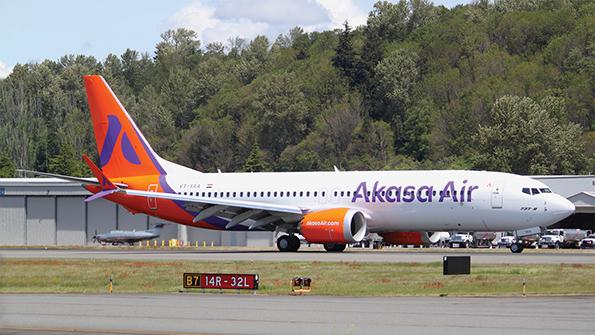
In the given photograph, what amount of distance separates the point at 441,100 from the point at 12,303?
439 ft

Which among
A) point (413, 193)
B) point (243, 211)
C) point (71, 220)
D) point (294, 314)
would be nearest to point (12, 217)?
point (71, 220)

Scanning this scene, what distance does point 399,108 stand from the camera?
162 meters

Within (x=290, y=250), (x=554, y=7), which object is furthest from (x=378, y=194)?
(x=554, y=7)

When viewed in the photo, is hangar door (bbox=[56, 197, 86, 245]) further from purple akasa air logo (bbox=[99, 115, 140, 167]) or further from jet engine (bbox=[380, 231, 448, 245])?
jet engine (bbox=[380, 231, 448, 245])

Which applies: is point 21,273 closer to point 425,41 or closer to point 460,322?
point 460,322

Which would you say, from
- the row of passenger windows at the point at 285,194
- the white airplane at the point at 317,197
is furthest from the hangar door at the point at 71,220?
the row of passenger windows at the point at 285,194

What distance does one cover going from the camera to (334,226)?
2265 inches

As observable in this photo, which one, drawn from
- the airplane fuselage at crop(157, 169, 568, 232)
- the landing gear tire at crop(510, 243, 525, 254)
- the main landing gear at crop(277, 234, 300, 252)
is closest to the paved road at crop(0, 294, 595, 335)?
the airplane fuselage at crop(157, 169, 568, 232)

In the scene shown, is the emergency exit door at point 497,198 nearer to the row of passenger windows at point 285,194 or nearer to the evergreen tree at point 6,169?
the row of passenger windows at point 285,194

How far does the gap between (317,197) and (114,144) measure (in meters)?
12.8

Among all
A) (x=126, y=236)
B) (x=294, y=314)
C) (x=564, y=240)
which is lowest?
(x=294, y=314)

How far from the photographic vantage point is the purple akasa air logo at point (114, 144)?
66312 mm

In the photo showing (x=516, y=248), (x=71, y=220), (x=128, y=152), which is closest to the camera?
(x=516, y=248)

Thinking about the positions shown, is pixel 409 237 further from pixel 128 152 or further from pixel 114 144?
pixel 114 144
